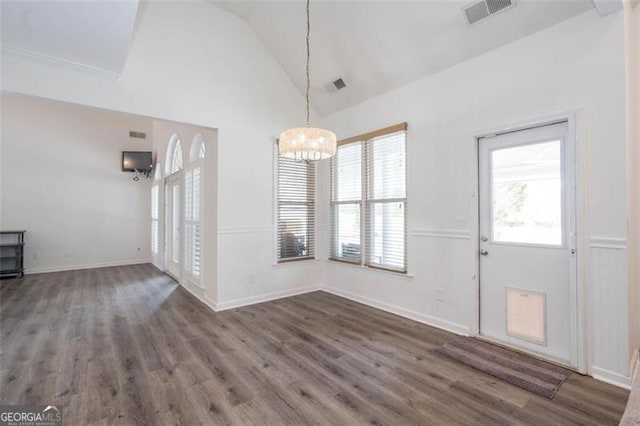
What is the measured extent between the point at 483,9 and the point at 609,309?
2784 mm

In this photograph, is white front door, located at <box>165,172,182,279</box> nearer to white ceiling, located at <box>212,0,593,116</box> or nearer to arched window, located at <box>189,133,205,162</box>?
arched window, located at <box>189,133,205,162</box>

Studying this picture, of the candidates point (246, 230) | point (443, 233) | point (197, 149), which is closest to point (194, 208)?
point (197, 149)

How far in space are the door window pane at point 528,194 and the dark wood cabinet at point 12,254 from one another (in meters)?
8.54

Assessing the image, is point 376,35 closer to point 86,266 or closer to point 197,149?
point 197,149

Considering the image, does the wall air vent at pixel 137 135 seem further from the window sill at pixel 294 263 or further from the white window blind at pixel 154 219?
the window sill at pixel 294 263

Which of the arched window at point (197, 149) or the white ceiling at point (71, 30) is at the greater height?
the white ceiling at point (71, 30)

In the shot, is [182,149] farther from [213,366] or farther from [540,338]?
[540,338]

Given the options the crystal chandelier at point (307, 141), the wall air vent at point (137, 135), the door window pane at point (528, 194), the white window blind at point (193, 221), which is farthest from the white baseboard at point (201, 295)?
the wall air vent at point (137, 135)

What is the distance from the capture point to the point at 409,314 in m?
3.79

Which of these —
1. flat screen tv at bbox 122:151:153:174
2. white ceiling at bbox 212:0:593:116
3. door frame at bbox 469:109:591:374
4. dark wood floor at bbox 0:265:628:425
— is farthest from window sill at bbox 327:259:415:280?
flat screen tv at bbox 122:151:153:174

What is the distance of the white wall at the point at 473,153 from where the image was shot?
2.35 metres

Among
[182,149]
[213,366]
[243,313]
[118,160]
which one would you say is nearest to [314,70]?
[182,149]

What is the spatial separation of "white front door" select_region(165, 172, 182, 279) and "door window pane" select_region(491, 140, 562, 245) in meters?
5.15

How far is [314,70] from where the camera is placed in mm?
4438
